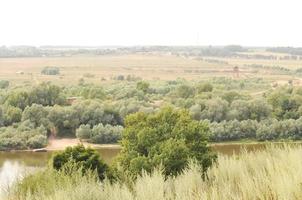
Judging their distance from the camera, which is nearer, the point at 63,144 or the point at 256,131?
the point at 63,144

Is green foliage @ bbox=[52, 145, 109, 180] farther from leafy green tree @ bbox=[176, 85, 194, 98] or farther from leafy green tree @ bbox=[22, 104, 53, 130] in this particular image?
leafy green tree @ bbox=[176, 85, 194, 98]

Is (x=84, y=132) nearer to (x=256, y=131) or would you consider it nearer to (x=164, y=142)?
(x=256, y=131)

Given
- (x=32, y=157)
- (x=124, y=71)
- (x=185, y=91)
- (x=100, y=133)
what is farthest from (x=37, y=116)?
(x=124, y=71)

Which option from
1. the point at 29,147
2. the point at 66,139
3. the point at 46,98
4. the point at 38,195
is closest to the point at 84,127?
the point at 66,139

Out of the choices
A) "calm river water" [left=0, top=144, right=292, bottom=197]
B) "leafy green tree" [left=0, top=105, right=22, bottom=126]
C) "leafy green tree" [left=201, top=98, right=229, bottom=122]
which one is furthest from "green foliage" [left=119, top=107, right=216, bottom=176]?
"leafy green tree" [left=0, top=105, right=22, bottom=126]

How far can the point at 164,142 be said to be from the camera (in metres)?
20.8

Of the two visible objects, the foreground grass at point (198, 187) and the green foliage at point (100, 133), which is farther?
the green foliage at point (100, 133)

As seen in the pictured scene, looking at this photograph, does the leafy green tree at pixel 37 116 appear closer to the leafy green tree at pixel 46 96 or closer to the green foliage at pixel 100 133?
the green foliage at pixel 100 133

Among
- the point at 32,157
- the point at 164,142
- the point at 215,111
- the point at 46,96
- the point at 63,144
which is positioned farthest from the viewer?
the point at 46,96

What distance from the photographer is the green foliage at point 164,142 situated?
19.0 meters

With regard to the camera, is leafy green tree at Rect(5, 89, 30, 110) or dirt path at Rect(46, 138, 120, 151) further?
leafy green tree at Rect(5, 89, 30, 110)

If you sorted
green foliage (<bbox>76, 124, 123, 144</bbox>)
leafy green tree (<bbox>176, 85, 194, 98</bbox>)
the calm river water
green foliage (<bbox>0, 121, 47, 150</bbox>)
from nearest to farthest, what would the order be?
the calm river water → green foliage (<bbox>0, 121, 47, 150</bbox>) → green foliage (<bbox>76, 124, 123, 144</bbox>) → leafy green tree (<bbox>176, 85, 194, 98</bbox>)

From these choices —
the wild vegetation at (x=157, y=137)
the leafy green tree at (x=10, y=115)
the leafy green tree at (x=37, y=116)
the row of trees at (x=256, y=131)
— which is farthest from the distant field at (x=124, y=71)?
the row of trees at (x=256, y=131)

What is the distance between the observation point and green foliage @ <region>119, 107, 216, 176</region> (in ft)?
62.4
